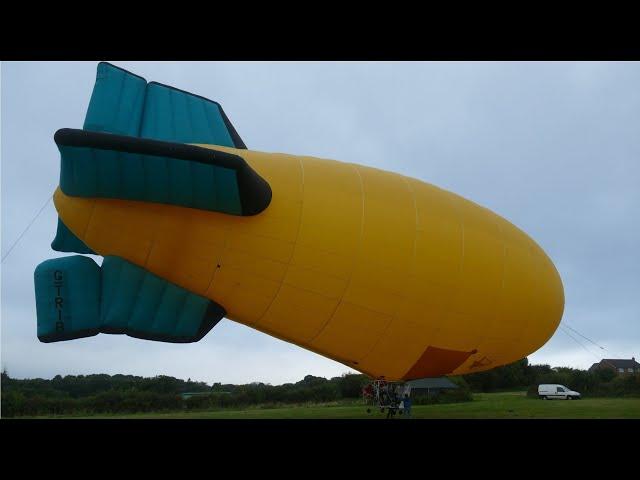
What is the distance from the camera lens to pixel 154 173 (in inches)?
366

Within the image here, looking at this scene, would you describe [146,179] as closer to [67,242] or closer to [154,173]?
[154,173]

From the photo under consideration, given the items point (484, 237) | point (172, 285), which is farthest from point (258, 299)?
point (484, 237)

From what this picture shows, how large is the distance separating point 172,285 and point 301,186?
3.53 m

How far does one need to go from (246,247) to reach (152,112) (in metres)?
4.11

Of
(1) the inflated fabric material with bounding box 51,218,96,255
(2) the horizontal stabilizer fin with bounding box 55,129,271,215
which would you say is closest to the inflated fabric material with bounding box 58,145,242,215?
(2) the horizontal stabilizer fin with bounding box 55,129,271,215

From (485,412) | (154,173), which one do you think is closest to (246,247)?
(154,173)

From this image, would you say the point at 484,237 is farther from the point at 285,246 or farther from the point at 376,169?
the point at 285,246

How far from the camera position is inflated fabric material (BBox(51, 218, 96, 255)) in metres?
11.7

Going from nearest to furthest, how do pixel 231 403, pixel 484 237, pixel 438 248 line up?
pixel 438 248 → pixel 484 237 → pixel 231 403

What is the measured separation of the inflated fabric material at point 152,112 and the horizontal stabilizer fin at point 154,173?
2.09 m

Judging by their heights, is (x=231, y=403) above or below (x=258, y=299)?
below

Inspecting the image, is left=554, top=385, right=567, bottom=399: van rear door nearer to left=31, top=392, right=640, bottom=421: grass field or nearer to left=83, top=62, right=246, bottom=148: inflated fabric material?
left=31, top=392, right=640, bottom=421: grass field

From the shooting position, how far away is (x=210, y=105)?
41.8ft

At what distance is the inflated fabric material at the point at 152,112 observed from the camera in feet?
36.0
